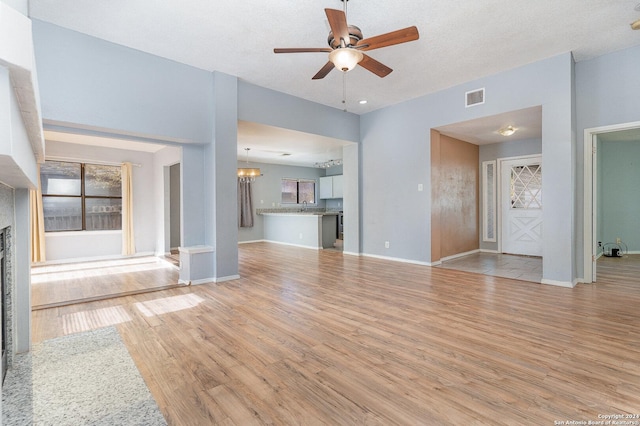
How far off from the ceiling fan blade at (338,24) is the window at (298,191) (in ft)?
27.2

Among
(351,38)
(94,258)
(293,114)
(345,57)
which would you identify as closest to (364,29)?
(351,38)

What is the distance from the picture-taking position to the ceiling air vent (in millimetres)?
4916

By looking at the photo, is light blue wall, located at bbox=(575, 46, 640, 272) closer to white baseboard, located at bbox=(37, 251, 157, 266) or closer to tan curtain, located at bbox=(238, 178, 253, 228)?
tan curtain, located at bbox=(238, 178, 253, 228)

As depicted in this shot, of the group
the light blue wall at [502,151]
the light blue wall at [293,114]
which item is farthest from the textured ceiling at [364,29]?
the light blue wall at [502,151]

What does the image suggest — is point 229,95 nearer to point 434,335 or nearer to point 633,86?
point 434,335

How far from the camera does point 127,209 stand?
6.76 meters

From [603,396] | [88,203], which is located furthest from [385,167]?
[88,203]

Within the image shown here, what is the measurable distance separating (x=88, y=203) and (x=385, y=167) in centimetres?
643

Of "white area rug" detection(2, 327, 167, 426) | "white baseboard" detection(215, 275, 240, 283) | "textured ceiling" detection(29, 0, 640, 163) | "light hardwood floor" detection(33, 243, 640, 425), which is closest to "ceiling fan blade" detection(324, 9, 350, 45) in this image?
"textured ceiling" detection(29, 0, 640, 163)

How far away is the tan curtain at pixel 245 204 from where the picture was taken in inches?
372

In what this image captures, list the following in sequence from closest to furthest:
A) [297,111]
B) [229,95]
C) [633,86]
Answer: [633,86] < [229,95] < [297,111]

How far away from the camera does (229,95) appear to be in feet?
15.2

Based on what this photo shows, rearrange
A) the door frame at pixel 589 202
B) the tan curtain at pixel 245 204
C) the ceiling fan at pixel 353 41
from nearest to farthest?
1. the ceiling fan at pixel 353 41
2. the door frame at pixel 589 202
3. the tan curtain at pixel 245 204

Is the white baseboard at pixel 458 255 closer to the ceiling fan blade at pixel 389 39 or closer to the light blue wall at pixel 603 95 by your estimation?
the light blue wall at pixel 603 95
